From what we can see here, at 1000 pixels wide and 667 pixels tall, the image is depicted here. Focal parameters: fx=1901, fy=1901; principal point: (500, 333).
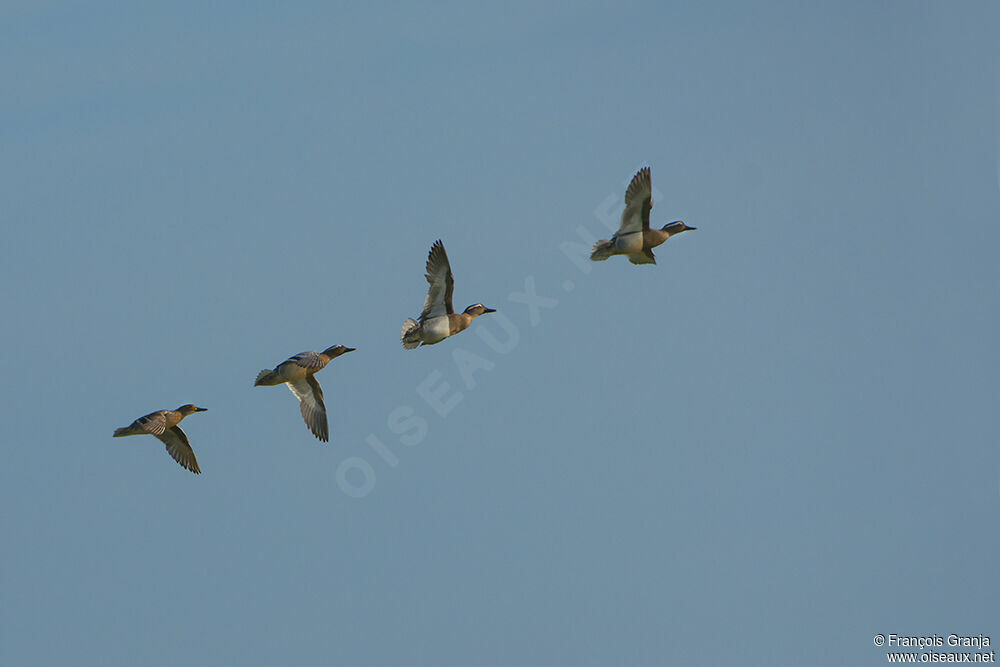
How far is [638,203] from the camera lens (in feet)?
145

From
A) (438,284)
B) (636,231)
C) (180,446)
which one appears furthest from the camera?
(180,446)

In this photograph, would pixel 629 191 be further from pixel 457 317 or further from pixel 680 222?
pixel 457 317

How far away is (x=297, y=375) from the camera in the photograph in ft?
145

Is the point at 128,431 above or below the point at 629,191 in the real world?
below

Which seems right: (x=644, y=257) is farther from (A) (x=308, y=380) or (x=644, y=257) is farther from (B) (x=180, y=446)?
(B) (x=180, y=446)

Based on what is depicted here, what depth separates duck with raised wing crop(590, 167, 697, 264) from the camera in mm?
44000

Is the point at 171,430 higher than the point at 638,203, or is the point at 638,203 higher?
the point at 638,203

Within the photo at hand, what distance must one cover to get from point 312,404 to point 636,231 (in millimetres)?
8748

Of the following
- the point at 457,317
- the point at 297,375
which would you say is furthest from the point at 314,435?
the point at 457,317

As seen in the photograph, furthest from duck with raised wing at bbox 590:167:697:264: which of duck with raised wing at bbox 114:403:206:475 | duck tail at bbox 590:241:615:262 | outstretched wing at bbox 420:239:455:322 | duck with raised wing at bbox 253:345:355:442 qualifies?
duck with raised wing at bbox 114:403:206:475

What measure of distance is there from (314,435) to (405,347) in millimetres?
3733

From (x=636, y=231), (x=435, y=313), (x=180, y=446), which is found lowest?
(x=180, y=446)

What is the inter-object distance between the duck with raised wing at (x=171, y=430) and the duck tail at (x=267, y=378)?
1938 mm

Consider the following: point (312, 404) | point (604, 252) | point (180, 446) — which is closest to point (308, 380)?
point (312, 404)
